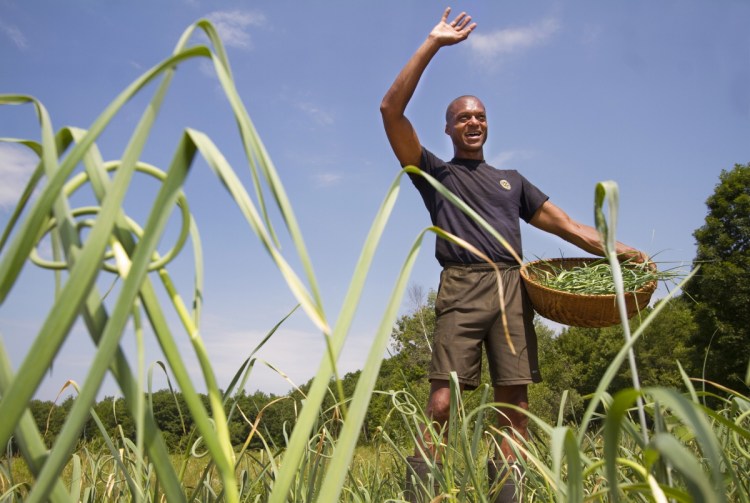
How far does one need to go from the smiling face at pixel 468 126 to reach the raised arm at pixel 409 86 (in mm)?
337

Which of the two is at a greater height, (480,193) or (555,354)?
(555,354)

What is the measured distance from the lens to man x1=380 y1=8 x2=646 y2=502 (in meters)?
2.78

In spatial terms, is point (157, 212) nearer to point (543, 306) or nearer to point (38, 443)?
point (38, 443)

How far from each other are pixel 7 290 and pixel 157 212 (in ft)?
0.36

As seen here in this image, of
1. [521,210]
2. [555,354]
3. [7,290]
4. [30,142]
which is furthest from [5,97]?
[555,354]

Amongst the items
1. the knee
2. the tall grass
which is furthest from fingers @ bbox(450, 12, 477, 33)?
the tall grass

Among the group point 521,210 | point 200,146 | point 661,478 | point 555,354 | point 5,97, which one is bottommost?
point 661,478

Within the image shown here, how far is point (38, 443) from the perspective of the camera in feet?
1.40

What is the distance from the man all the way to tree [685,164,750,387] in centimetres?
1668

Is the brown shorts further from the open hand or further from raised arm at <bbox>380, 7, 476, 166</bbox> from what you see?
the open hand

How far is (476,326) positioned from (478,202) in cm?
59

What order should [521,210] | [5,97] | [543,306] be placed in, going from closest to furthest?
[5,97] → [543,306] → [521,210]

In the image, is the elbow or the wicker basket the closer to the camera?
the wicker basket

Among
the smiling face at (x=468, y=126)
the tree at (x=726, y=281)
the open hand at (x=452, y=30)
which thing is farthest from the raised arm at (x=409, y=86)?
the tree at (x=726, y=281)
